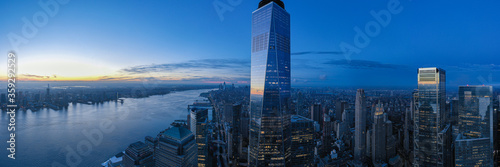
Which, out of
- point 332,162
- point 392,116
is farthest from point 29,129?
point 392,116

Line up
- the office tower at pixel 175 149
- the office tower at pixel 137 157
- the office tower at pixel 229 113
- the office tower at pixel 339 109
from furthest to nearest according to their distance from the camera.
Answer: the office tower at pixel 339 109, the office tower at pixel 229 113, the office tower at pixel 137 157, the office tower at pixel 175 149

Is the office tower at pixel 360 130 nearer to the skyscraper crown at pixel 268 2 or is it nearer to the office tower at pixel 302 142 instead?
the office tower at pixel 302 142

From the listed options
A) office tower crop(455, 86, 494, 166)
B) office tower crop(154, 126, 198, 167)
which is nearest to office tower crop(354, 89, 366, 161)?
office tower crop(455, 86, 494, 166)

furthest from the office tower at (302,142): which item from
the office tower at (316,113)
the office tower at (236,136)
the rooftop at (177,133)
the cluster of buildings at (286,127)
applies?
the office tower at (316,113)

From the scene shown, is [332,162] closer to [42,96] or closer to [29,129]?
[29,129]

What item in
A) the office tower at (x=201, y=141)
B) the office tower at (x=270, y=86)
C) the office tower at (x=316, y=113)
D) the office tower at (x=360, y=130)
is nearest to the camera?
the office tower at (x=270, y=86)

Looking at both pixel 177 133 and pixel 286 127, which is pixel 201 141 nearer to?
pixel 177 133
